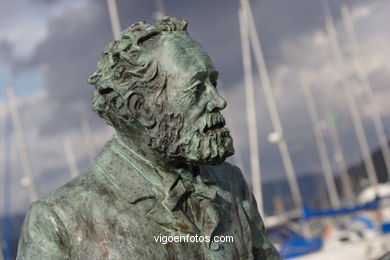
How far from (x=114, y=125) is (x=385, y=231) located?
661 inches

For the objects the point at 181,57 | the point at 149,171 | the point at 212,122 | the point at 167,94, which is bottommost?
the point at 149,171

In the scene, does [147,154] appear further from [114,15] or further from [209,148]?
[114,15]

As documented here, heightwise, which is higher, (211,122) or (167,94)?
(167,94)

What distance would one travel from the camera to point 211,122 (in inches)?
88.2

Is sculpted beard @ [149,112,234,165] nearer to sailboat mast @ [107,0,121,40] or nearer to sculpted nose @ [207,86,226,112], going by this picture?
sculpted nose @ [207,86,226,112]

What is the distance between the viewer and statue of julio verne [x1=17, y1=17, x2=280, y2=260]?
88.2 inches

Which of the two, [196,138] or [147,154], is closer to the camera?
[196,138]

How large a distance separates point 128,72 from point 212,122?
0.33 metres

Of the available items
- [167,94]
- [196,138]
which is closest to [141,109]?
[167,94]

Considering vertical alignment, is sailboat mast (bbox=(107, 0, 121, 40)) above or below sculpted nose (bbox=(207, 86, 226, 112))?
above

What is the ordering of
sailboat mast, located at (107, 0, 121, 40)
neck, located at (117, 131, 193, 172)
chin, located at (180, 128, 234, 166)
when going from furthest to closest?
sailboat mast, located at (107, 0, 121, 40), neck, located at (117, 131, 193, 172), chin, located at (180, 128, 234, 166)

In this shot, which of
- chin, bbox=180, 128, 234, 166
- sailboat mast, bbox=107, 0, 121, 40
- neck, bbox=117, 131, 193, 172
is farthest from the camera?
sailboat mast, bbox=107, 0, 121, 40

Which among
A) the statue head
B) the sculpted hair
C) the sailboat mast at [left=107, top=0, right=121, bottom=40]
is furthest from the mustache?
the sailboat mast at [left=107, top=0, right=121, bottom=40]

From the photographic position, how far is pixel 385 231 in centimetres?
1812
